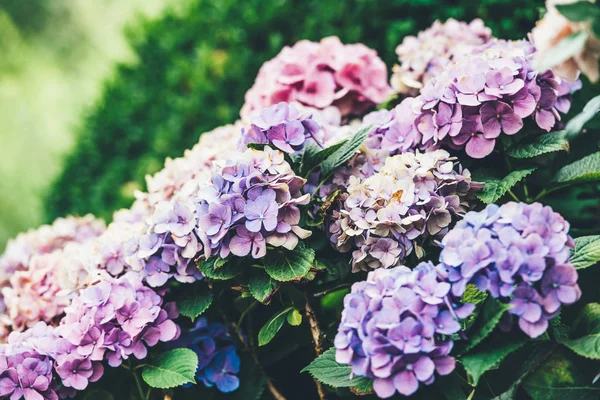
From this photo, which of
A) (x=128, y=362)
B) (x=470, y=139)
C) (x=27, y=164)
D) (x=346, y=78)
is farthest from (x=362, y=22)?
(x=27, y=164)

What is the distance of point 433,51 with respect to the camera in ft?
7.20

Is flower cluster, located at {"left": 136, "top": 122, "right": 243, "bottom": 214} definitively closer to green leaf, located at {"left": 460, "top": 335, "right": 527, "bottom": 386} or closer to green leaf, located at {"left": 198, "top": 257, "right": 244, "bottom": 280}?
green leaf, located at {"left": 198, "top": 257, "right": 244, "bottom": 280}

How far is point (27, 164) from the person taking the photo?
290 inches

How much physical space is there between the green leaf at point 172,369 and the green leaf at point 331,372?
319 mm

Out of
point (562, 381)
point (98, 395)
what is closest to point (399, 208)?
point (562, 381)

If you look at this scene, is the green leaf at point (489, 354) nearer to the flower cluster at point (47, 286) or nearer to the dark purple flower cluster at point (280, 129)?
the dark purple flower cluster at point (280, 129)

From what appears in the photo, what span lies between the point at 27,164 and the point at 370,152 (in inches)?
255

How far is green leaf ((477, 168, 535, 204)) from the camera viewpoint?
1.61 m

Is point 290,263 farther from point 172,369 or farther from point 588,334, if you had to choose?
point 588,334

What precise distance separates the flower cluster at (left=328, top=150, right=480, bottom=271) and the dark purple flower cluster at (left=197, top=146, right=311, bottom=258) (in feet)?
0.42

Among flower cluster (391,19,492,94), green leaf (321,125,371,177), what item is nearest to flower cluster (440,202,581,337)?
green leaf (321,125,371,177)

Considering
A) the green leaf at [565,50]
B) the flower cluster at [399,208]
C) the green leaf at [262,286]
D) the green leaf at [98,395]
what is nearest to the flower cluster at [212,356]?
the green leaf at [98,395]

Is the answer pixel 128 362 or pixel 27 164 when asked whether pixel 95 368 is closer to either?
pixel 128 362

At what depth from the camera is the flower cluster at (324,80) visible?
2215mm
